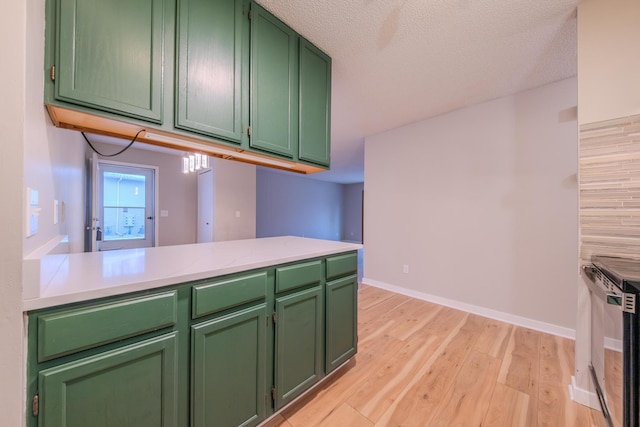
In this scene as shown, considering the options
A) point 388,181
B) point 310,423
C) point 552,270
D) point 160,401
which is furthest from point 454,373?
point 388,181

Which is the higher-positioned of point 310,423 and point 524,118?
point 524,118

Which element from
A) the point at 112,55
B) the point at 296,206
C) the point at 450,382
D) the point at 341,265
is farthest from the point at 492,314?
the point at 296,206

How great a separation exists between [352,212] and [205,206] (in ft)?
20.1

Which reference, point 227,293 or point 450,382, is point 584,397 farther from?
point 227,293

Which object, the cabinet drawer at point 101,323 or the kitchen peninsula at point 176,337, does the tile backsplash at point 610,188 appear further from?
the cabinet drawer at point 101,323

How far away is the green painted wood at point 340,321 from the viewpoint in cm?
159

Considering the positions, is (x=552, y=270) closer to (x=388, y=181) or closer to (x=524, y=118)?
(x=524, y=118)

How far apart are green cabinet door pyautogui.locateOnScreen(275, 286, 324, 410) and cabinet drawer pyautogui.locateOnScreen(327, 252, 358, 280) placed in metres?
0.14

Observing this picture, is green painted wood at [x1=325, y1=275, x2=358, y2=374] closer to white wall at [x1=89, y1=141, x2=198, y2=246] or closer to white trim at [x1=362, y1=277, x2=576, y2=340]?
white trim at [x1=362, y1=277, x2=576, y2=340]

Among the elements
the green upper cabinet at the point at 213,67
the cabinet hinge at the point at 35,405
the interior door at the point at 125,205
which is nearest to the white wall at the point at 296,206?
the interior door at the point at 125,205

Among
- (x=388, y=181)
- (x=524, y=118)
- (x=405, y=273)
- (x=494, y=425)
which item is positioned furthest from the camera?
(x=388, y=181)

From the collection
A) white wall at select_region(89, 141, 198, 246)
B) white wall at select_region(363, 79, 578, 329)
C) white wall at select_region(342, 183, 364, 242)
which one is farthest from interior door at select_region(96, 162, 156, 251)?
white wall at select_region(342, 183, 364, 242)

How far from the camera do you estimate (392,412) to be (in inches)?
54.9

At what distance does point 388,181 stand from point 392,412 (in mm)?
2858
